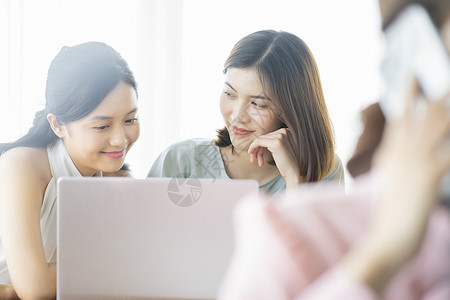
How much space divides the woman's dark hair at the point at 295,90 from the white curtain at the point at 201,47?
37.9 inches

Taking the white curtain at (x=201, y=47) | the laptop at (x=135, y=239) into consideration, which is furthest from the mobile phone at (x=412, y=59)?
the white curtain at (x=201, y=47)

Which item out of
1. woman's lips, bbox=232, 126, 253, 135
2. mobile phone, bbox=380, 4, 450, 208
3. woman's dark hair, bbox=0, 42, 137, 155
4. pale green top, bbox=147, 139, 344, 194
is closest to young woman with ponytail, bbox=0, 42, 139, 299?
woman's dark hair, bbox=0, 42, 137, 155

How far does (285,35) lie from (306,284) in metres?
1.40

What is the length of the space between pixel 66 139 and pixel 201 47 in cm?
128

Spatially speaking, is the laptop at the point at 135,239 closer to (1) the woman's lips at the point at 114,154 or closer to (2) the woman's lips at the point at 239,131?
(1) the woman's lips at the point at 114,154

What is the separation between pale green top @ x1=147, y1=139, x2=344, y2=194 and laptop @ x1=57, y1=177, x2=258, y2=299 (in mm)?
775

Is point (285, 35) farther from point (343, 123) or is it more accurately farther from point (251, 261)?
point (251, 261)

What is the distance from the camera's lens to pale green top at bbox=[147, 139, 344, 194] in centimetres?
177

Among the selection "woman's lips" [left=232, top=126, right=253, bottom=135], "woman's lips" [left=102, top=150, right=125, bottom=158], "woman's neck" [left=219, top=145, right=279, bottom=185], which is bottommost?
"woman's neck" [left=219, top=145, right=279, bottom=185]

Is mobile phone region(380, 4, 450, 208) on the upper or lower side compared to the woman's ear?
upper

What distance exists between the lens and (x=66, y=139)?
1588 millimetres

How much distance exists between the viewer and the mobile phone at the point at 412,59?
1.27 ft

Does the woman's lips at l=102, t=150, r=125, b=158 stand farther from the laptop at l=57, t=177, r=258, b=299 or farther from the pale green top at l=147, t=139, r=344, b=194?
the laptop at l=57, t=177, r=258, b=299

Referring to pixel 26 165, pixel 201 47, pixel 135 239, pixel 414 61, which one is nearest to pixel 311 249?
pixel 414 61
